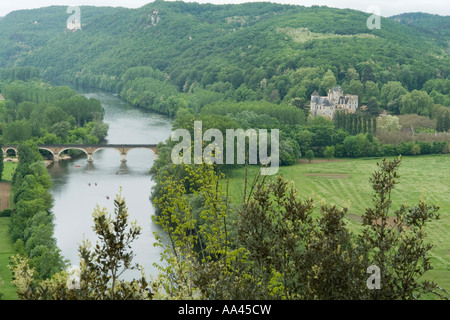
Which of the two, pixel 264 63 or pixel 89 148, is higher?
pixel 264 63

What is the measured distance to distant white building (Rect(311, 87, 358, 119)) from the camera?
85688mm

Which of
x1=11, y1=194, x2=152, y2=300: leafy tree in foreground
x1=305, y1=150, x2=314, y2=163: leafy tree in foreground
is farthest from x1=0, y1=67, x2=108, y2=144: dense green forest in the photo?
x1=11, y1=194, x2=152, y2=300: leafy tree in foreground

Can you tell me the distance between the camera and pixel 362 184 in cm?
5362

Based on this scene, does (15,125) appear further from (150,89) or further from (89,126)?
A: (150,89)

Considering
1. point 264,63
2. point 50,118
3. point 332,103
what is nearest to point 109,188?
point 50,118

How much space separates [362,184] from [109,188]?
66.8 ft

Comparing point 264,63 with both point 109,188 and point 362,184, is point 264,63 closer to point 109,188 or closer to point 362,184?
point 362,184

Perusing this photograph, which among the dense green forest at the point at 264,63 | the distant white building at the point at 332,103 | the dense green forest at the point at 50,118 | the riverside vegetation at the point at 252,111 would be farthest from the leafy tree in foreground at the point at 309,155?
the dense green forest at the point at 50,118

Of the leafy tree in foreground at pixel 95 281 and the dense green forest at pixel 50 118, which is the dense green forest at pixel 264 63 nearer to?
the dense green forest at pixel 50 118

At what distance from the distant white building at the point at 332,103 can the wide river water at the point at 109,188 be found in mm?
19564

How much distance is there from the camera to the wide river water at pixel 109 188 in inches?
1516

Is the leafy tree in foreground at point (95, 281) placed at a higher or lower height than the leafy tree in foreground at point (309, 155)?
higher

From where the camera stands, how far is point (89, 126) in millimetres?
79375
